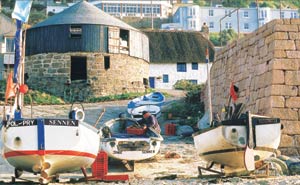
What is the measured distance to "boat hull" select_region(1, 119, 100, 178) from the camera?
943 cm

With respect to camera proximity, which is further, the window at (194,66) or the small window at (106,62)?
the window at (194,66)

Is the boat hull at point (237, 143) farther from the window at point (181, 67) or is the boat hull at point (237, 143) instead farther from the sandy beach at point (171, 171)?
the window at point (181, 67)

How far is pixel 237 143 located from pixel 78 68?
23.3 meters

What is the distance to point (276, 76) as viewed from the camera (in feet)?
47.0

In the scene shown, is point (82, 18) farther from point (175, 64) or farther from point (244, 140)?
point (244, 140)

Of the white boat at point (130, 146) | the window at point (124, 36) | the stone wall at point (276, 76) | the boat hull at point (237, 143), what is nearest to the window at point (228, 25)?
the window at point (124, 36)

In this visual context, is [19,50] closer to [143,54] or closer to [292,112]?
[292,112]

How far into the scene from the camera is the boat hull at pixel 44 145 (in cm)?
943

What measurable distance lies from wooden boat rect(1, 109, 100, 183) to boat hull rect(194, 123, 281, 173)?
2.53 m

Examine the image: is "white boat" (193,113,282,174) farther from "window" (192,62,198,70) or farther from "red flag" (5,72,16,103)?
"window" (192,62,198,70)

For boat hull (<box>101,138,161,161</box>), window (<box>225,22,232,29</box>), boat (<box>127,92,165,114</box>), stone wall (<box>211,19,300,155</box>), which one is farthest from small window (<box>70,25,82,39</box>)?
window (<box>225,22,232,29</box>)

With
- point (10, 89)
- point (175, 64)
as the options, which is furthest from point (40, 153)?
point (175, 64)

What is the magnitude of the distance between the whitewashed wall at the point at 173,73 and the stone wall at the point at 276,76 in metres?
28.2

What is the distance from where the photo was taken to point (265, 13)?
91.6 metres
